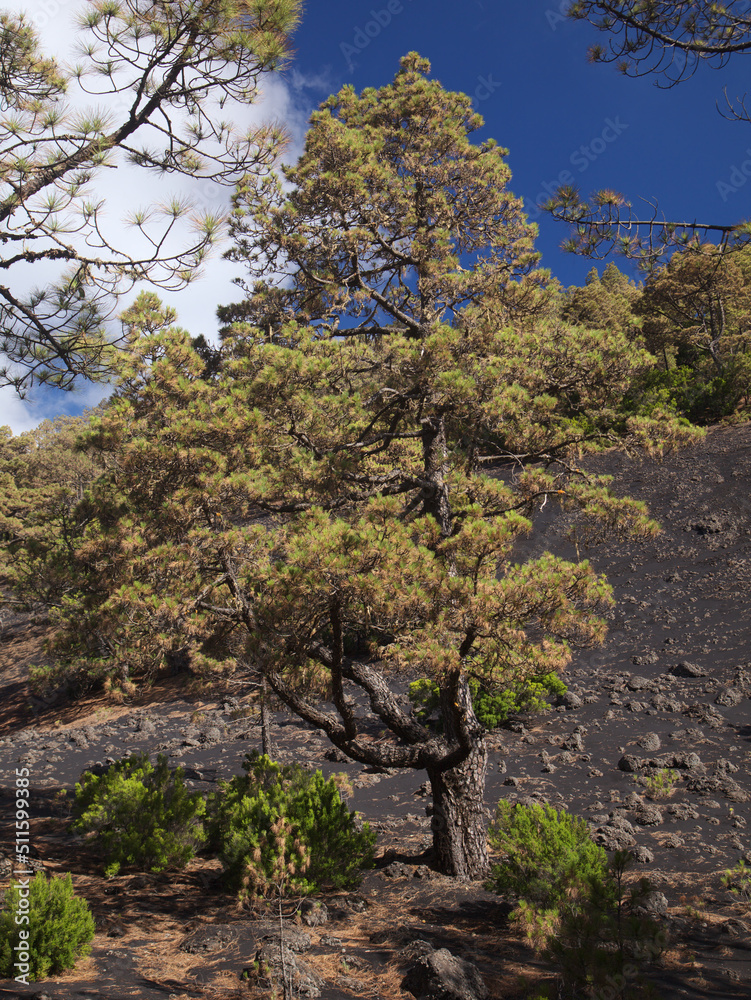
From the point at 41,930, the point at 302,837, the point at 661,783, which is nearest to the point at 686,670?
the point at 661,783

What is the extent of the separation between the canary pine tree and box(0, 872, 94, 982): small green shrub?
6.66 ft

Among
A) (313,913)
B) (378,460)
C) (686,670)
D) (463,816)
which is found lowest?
(313,913)

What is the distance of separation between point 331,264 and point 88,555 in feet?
14.1

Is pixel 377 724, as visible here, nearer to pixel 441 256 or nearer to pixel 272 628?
pixel 272 628

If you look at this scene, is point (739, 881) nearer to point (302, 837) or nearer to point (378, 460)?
point (302, 837)

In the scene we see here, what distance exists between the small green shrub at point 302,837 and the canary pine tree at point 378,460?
2.27 feet

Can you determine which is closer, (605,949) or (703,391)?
(605,949)

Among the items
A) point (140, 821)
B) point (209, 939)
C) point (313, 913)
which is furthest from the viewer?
point (140, 821)

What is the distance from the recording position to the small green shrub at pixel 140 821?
6148mm

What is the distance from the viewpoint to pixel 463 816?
5.95 meters

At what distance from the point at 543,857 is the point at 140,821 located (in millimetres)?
4192

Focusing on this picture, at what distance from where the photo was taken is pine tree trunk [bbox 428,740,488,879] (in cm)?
594

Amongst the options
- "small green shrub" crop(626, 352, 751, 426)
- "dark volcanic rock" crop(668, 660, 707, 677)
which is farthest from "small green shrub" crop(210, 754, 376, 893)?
"small green shrub" crop(626, 352, 751, 426)

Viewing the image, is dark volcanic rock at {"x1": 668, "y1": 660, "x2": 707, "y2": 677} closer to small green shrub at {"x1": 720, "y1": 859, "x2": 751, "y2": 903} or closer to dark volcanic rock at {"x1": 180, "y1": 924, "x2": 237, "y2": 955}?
small green shrub at {"x1": 720, "y1": 859, "x2": 751, "y2": 903}
